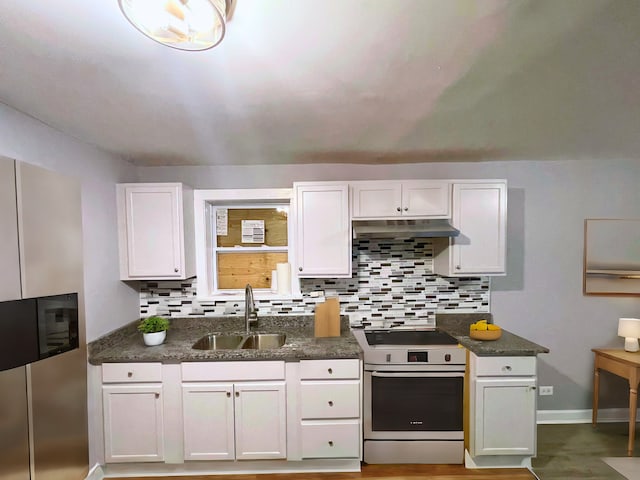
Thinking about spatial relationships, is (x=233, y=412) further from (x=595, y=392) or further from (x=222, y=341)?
(x=595, y=392)

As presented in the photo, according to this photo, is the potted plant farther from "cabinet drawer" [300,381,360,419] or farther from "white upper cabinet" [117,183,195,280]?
"cabinet drawer" [300,381,360,419]

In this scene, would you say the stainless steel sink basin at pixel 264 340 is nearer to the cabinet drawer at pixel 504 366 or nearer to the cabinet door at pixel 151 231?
the cabinet door at pixel 151 231

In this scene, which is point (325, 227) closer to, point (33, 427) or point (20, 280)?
point (20, 280)

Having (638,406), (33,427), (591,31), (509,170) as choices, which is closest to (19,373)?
(33,427)

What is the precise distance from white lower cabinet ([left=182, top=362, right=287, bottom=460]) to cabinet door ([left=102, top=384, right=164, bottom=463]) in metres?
0.19

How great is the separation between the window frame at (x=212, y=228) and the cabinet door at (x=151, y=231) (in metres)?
0.24

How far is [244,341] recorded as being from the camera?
2.52 metres

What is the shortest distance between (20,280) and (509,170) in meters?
3.42

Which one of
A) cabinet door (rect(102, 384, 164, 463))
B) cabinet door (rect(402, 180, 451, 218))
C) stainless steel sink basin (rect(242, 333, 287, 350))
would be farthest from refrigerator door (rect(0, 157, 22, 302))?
cabinet door (rect(402, 180, 451, 218))

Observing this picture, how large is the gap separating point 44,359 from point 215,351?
89 cm

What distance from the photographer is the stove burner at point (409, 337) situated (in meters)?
2.28

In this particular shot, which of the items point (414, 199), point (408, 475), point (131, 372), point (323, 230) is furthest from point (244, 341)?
point (414, 199)

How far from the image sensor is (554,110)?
1.61 meters

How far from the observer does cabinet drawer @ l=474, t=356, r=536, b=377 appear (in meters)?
2.08
